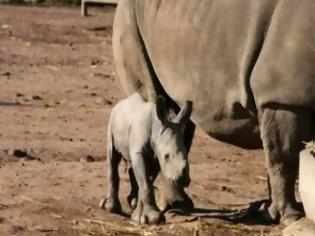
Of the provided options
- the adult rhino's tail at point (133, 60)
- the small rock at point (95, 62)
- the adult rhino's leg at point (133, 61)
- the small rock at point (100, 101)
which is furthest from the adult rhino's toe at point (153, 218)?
the small rock at point (95, 62)

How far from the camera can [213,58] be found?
8094mm

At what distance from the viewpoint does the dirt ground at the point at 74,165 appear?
7832mm

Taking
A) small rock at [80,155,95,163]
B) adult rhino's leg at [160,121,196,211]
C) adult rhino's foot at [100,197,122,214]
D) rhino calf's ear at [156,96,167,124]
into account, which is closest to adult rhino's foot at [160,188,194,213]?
adult rhino's leg at [160,121,196,211]

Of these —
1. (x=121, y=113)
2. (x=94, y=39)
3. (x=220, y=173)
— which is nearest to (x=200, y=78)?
(x=121, y=113)

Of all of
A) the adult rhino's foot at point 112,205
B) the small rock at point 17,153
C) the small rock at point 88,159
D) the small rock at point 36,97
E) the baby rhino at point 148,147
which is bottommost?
the small rock at point 36,97

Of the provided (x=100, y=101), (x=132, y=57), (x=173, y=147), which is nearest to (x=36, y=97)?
(x=100, y=101)

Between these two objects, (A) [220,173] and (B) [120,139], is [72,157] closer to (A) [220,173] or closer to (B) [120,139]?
(A) [220,173]

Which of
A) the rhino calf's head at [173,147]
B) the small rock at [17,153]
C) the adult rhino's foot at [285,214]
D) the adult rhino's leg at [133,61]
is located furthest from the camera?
the small rock at [17,153]

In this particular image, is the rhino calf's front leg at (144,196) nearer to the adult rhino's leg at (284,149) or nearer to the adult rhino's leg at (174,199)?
the adult rhino's leg at (174,199)

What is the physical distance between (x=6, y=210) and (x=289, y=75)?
6.70ft

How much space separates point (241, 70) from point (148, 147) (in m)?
0.75

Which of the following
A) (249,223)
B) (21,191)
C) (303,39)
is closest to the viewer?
(303,39)

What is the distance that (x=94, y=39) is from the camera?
22.9 meters

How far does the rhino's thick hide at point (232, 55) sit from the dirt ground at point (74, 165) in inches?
27.2
